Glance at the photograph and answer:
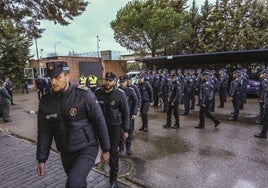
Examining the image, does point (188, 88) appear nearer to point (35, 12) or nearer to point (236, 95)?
point (236, 95)

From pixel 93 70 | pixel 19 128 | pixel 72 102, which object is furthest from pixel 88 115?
pixel 93 70

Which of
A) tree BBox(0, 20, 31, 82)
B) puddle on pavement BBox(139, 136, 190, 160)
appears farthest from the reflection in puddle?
tree BBox(0, 20, 31, 82)

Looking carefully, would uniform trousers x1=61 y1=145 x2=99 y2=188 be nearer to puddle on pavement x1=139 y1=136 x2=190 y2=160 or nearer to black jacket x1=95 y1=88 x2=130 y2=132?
black jacket x1=95 y1=88 x2=130 y2=132

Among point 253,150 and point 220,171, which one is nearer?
point 220,171

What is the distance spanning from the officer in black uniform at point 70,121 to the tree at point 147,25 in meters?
20.3

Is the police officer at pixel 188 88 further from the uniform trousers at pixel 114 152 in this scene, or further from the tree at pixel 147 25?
the tree at pixel 147 25

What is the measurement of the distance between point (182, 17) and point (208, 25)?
8.27 ft

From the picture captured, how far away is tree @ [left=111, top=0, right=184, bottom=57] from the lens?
73.4 feet

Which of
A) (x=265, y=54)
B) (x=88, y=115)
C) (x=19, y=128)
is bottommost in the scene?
(x=19, y=128)

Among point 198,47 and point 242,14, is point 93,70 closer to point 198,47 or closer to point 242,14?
point 198,47

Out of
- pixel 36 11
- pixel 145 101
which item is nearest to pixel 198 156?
pixel 145 101

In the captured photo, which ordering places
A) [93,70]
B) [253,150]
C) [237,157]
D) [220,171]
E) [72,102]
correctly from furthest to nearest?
[93,70], [253,150], [237,157], [220,171], [72,102]

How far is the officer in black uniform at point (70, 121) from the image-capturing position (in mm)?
2984

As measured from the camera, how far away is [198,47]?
2302cm
